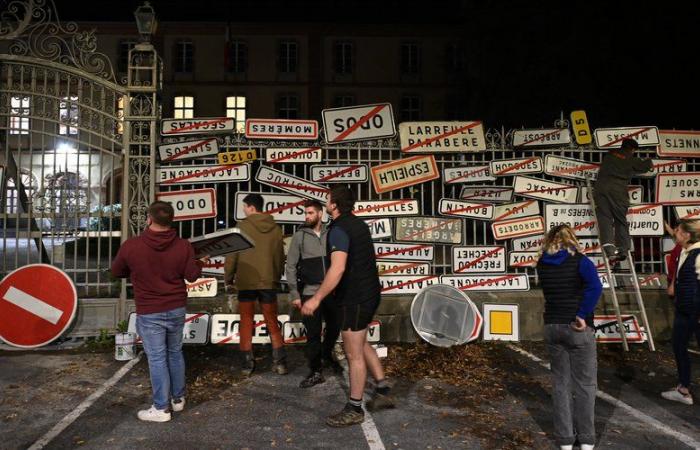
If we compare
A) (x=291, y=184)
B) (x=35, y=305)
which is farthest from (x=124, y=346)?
(x=291, y=184)

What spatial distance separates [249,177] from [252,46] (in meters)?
29.5

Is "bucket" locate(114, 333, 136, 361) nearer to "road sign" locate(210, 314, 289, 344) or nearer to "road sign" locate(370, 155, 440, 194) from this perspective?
"road sign" locate(210, 314, 289, 344)

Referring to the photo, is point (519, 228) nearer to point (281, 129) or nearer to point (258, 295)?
point (281, 129)

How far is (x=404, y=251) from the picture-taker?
7.54 meters

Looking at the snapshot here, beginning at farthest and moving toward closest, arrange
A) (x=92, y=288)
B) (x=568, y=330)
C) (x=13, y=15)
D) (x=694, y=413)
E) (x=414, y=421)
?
1. (x=92, y=288)
2. (x=13, y=15)
3. (x=694, y=413)
4. (x=414, y=421)
5. (x=568, y=330)

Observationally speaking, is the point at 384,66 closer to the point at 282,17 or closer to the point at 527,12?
the point at 282,17

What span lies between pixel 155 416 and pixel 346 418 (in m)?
1.56

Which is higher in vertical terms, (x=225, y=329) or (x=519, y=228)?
(x=519, y=228)

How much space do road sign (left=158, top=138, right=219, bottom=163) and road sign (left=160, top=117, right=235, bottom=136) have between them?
13 cm

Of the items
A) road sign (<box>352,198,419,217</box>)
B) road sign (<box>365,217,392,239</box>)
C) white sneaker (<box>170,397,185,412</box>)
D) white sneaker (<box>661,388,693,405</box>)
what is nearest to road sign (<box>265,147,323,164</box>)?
road sign (<box>352,198,419,217</box>)

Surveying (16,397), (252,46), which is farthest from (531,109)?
(252,46)

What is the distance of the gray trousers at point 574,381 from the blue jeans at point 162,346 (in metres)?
2.94

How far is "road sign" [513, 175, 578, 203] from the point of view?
783cm

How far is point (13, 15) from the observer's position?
719 centimetres
